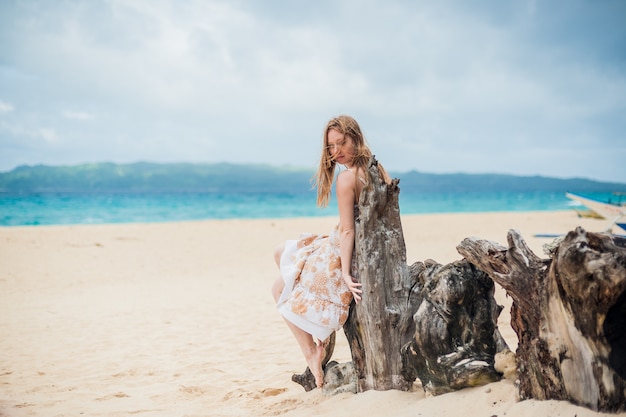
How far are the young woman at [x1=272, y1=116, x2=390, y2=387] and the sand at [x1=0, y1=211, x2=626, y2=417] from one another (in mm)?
644

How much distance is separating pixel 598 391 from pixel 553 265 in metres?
0.63

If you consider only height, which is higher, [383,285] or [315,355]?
[383,285]

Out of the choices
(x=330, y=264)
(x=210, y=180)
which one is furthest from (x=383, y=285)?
(x=210, y=180)

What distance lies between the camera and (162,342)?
272 inches

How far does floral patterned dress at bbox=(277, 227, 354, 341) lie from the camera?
12.9ft

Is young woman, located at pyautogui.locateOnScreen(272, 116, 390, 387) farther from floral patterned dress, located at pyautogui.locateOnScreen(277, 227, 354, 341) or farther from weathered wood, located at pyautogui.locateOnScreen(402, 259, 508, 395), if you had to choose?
weathered wood, located at pyautogui.locateOnScreen(402, 259, 508, 395)

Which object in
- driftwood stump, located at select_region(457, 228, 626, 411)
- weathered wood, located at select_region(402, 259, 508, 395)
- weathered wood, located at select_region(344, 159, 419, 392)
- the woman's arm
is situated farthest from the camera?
the woman's arm

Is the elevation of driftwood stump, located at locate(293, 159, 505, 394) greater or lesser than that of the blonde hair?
lesser

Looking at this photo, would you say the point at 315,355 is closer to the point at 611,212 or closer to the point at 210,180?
the point at 611,212

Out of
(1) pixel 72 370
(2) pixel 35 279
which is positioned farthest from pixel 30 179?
(1) pixel 72 370

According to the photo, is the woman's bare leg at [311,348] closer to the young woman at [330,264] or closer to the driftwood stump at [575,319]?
the young woman at [330,264]

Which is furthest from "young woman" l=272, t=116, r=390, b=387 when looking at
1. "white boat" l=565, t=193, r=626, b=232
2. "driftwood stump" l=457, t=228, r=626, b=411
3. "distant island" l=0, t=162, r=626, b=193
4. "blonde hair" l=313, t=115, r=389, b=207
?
"distant island" l=0, t=162, r=626, b=193

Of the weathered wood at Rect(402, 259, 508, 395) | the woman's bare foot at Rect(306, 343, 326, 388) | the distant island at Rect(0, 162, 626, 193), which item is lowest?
the woman's bare foot at Rect(306, 343, 326, 388)

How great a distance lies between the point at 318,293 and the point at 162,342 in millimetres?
3762
